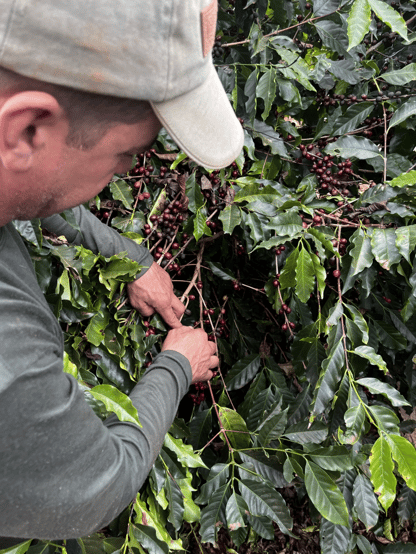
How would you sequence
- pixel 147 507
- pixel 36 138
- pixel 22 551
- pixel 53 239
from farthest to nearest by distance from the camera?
pixel 147 507, pixel 53 239, pixel 22 551, pixel 36 138

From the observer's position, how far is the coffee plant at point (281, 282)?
1725 millimetres

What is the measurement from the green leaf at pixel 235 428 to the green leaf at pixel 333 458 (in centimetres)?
30

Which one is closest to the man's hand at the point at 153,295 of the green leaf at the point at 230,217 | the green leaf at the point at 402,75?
the green leaf at the point at 230,217

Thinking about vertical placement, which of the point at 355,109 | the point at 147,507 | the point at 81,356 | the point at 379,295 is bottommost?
the point at 147,507

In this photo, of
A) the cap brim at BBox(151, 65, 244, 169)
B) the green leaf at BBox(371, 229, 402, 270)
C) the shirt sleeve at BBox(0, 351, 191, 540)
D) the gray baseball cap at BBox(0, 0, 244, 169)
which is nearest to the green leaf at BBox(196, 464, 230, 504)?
the shirt sleeve at BBox(0, 351, 191, 540)

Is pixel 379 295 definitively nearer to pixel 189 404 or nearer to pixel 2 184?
pixel 189 404

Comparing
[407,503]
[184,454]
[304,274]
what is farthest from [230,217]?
[407,503]

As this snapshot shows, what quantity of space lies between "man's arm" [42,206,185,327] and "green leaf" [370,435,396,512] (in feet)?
3.00

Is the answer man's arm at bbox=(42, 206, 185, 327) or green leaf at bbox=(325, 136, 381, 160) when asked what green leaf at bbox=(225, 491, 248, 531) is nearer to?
man's arm at bbox=(42, 206, 185, 327)

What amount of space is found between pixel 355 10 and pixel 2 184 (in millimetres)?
1555

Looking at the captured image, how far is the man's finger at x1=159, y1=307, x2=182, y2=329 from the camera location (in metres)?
1.96

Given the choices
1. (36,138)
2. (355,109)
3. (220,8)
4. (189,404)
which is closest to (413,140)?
(355,109)

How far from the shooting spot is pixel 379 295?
2.24 m

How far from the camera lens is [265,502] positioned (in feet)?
6.03
